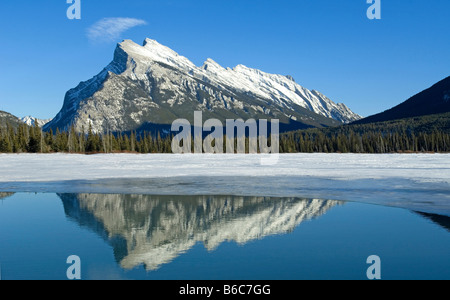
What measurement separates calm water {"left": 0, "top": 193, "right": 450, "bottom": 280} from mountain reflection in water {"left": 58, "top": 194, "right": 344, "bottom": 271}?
0.15 feet

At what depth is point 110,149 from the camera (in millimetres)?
144125

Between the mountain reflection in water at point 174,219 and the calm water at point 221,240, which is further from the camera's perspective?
the mountain reflection in water at point 174,219

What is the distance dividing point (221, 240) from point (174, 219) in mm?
4373

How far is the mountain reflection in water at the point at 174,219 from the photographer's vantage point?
13.7 metres

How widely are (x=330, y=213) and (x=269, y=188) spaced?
9.35 meters

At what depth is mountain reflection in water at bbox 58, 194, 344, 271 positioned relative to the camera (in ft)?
44.8

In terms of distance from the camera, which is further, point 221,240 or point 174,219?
point 174,219

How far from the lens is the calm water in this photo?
11141 millimetres

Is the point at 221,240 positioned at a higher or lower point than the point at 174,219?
lower

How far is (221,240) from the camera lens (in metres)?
14.5

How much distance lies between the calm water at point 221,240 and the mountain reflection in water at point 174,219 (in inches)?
1.8

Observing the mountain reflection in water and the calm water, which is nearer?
the calm water
